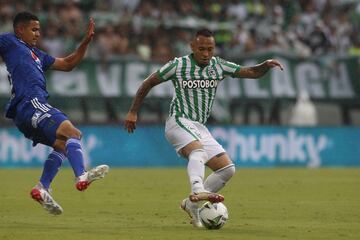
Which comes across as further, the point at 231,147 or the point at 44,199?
the point at 231,147

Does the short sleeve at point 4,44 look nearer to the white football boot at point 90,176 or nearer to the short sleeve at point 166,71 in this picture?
the short sleeve at point 166,71

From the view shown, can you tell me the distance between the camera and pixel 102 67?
926 inches

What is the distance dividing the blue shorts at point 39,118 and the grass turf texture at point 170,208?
3.35 feet

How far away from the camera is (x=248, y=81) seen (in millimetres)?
24375

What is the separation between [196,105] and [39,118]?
1.77 meters

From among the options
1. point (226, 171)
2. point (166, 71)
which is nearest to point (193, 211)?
point (226, 171)

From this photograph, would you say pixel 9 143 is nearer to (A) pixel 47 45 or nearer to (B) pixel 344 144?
(A) pixel 47 45

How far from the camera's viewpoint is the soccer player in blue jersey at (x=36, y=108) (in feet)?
35.4

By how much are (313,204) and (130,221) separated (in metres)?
3.39

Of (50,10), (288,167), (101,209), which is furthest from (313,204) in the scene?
(50,10)

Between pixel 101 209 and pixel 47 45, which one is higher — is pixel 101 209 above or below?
below

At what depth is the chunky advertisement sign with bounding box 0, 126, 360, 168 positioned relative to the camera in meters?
22.8

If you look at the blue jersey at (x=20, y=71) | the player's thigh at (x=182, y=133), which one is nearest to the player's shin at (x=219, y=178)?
the player's thigh at (x=182, y=133)

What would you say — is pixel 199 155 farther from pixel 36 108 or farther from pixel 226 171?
pixel 36 108
